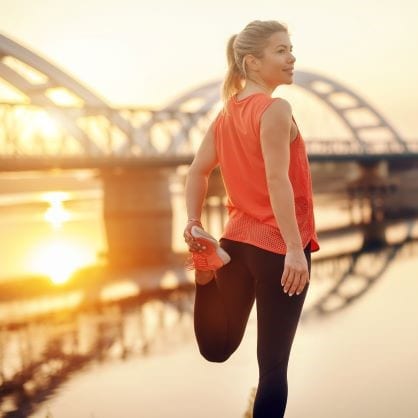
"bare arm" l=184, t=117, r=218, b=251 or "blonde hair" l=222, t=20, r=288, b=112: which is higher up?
"blonde hair" l=222, t=20, r=288, b=112

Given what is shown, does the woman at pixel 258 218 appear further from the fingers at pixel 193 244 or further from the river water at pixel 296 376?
the river water at pixel 296 376

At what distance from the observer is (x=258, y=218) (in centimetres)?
399

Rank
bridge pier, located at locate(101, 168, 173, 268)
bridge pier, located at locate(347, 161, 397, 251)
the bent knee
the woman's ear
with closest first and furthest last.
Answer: the woman's ear, the bent knee, bridge pier, located at locate(101, 168, 173, 268), bridge pier, located at locate(347, 161, 397, 251)

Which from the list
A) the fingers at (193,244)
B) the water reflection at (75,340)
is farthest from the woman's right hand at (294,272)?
the water reflection at (75,340)

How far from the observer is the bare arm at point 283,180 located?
3.79 metres

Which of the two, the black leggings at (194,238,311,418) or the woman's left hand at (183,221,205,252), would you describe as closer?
the black leggings at (194,238,311,418)

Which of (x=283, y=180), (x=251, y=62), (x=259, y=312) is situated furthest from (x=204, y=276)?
(x=251, y=62)

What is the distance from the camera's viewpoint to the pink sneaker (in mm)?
4000

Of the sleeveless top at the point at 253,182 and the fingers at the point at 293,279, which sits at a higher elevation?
the sleeveless top at the point at 253,182

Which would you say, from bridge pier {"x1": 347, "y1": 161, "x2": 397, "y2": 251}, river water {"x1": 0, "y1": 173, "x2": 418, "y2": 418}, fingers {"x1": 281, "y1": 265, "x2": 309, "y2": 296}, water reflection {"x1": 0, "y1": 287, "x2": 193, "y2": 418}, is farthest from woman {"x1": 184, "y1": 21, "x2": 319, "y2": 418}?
bridge pier {"x1": 347, "y1": 161, "x2": 397, "y2": 251}

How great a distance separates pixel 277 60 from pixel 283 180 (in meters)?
0.63

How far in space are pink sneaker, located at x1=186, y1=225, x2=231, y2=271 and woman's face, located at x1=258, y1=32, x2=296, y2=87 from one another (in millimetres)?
803

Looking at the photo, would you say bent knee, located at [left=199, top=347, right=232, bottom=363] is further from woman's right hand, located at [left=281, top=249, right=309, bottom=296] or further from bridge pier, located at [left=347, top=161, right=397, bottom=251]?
bridge pier, located at [left=347, top=161, right=397, bottom=251]

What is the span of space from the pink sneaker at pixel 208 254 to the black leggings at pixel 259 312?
0.07 meters
